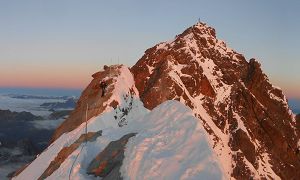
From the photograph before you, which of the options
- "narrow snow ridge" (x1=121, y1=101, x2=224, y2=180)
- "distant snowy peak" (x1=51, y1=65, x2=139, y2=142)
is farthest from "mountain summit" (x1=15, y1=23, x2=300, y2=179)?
"distant snowy peak" (x1=51, y1=65, x2=139, y2=142)

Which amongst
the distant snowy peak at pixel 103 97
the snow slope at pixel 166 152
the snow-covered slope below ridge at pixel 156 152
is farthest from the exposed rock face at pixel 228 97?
the snow slope at pixel 166 152

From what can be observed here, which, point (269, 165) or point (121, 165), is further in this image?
point (269, 165)

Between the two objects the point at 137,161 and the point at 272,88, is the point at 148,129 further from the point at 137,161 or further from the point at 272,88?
the point at 272,88

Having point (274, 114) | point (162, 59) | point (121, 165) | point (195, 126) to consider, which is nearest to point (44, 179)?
point (121, 165)

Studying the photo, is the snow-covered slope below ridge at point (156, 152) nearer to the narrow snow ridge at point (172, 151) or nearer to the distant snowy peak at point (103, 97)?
the narrow snow ridge at point (172, 151)

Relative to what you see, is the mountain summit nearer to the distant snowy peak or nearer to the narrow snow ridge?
the narrow snow ridge
